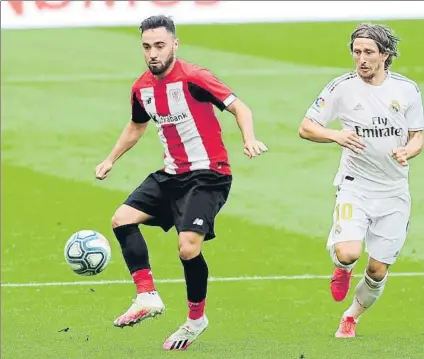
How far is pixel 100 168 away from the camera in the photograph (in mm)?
9805

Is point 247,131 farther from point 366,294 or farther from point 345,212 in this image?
point 366,294

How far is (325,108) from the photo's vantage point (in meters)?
9.71

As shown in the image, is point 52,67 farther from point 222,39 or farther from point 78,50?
point 222,39

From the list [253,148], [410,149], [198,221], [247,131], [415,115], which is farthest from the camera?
[415,115]

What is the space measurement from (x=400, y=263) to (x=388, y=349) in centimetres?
378

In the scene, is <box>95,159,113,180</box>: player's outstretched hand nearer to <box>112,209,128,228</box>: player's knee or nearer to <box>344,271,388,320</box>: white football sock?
<box>112,209,128,228</box>: player's knee

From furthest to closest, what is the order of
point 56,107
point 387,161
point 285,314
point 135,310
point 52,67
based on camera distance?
point 52,67
point 56,107
point 285,314
point 387,161
point 135,310

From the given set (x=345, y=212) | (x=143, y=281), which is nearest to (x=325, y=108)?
(x=345, y=212)

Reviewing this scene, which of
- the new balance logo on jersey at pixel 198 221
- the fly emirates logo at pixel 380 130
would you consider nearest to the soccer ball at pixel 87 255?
the new balance logo on jersey at pixel 198 221

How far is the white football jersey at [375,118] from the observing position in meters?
9.67

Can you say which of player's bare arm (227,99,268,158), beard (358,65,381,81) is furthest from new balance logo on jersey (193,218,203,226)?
beard (358,65,381,81)

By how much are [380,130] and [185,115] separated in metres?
1.50

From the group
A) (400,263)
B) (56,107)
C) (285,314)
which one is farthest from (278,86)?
(285,314)

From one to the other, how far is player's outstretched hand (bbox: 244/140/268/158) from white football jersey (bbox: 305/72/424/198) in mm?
937
